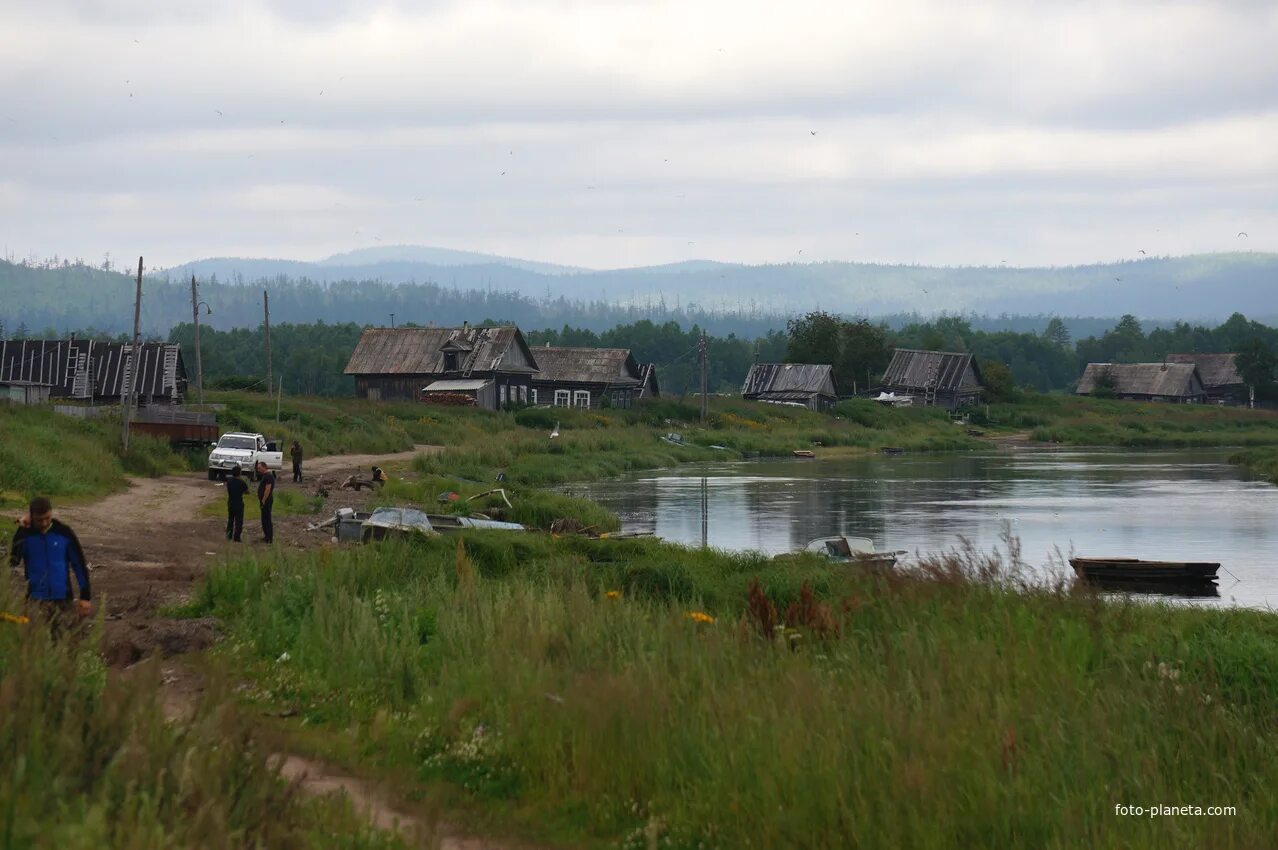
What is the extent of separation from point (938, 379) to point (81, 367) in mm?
71419

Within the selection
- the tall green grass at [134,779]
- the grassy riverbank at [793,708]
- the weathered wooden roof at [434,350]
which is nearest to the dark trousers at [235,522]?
the grassy riverbank at [793,708]

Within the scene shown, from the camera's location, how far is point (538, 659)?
40.2 ft

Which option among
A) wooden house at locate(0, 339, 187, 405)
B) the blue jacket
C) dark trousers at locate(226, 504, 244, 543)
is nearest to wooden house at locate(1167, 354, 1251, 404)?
wooden house at locate(0, 339, 187, 405)

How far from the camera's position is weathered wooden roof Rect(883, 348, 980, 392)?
11688 cm

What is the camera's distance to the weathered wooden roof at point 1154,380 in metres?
131

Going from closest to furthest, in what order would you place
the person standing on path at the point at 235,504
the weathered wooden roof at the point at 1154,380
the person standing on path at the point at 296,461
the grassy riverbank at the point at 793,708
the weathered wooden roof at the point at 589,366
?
1. the grassy riverbank at the point at 793,708
2. the person standing on path at the point at 235,504
3. the person standing on path at the point at 296,461
4. the weathered wooden roof at the point at 589,366
5. the weathered wooden roof at the point at 1154,380

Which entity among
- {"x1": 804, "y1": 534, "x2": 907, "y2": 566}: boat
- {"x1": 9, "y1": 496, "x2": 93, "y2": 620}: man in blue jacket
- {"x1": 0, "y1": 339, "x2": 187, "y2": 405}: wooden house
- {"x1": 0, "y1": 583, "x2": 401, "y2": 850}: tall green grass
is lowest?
{"x1": 804, "y1": 534, "x2": 907, "y2": 566}: boat

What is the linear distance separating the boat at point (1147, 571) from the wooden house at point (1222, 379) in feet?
377

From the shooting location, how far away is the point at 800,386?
11219cm

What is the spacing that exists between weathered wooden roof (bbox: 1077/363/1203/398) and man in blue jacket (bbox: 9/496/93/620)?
129434mm

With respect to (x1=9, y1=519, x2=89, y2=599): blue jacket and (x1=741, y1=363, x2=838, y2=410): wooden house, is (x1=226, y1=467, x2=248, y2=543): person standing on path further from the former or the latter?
(x1=741, y1=363, x2=838, y2=410): wooden house

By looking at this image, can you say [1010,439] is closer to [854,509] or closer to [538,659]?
[854,509]

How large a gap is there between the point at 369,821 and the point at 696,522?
32.9 meters

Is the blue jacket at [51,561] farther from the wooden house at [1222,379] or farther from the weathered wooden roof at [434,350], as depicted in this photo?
the wooden house at [1222,379]
